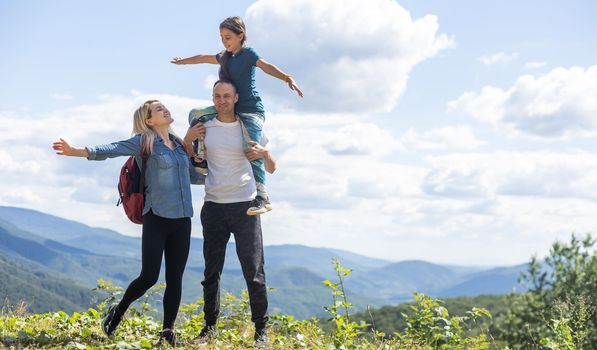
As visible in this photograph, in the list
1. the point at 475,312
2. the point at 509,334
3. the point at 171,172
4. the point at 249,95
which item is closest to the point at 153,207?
the point at 171,172

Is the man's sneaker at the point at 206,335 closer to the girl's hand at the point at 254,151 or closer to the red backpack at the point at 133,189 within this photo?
the red backpack at the point at 133,189

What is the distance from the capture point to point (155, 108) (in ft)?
21.6

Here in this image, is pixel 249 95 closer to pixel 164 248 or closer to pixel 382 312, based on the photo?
pixel 164 248

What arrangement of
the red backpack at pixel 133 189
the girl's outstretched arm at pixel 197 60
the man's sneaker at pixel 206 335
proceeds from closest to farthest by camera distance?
the red backpack at pixel 133 189 → the man's sneaker at pixel 206 335 → the girl's outstretched arm at pixel 197 60

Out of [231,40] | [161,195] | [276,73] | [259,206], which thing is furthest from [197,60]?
[259,206]

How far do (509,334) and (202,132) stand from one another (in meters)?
44.6

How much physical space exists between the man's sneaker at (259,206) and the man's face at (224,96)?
1.06m

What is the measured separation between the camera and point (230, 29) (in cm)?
666

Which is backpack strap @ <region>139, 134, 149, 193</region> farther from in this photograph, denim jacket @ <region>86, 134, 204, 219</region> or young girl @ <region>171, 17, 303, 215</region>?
young girl @ <region>171, 17, 303, 215</region>

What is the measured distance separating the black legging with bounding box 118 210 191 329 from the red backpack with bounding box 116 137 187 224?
155 millimetres

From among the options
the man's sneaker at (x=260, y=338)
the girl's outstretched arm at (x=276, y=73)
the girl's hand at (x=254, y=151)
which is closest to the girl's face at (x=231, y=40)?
the girl's outstretched arm at (x=276, y=73)

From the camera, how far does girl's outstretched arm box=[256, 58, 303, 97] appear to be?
6.76 m

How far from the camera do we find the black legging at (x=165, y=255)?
6324 mm

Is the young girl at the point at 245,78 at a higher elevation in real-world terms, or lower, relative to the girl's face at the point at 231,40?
lower
